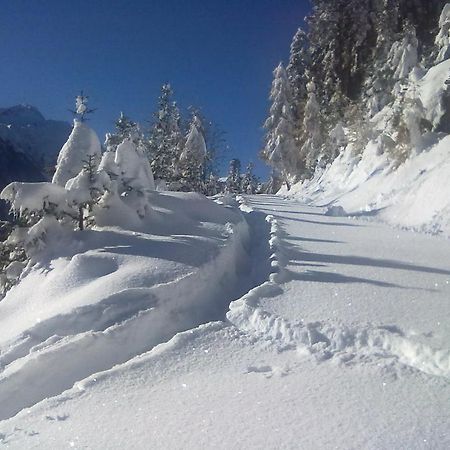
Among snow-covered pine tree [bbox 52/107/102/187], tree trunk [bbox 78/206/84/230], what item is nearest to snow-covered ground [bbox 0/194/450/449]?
tree trunk [bbox 78/206/84/230]

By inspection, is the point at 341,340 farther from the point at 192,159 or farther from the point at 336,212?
the point at 192,159

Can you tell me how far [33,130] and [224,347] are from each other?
519 feet

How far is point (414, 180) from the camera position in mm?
15672

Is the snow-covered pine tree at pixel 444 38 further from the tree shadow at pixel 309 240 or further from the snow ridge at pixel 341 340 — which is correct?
the snow ridge at pixel 341 340

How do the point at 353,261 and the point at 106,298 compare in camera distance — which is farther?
the point at 353,261

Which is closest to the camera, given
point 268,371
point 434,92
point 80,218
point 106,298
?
Result: point 268,371

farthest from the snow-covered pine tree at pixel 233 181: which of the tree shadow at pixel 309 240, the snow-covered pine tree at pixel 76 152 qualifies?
the tree shadow at pixel 309 240

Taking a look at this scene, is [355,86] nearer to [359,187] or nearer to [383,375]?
[359,187]

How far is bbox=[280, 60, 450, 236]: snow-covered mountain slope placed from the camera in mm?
12617

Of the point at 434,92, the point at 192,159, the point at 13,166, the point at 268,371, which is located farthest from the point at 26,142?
the point at 268,371

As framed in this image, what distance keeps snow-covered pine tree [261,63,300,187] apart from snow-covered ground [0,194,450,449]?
1309 inches

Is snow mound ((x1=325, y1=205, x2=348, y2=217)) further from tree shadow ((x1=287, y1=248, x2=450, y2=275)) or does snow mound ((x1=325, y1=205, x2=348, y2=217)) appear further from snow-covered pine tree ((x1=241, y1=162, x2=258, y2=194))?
snow-covered pine tree ((x1=241, y1=162, x2=258, y2=194))

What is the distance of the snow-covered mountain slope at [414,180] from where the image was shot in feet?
41.4

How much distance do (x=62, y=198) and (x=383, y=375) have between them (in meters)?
8.77
